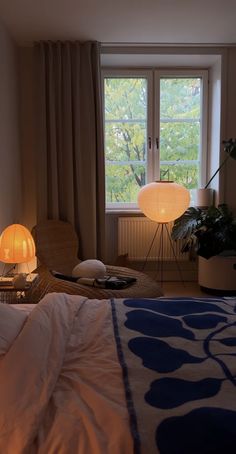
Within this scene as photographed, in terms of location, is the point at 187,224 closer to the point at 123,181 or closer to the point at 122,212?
the point at 122,212

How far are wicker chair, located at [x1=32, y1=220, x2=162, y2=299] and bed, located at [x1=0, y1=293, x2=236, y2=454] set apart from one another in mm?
898

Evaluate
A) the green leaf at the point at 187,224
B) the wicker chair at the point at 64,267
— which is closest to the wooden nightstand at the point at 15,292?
the wicker chair at the point at 64,267

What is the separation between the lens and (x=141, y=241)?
440cm

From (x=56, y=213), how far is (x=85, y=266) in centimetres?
86

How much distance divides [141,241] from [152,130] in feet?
3.87

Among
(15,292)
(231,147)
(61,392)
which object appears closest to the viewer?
(61,392)

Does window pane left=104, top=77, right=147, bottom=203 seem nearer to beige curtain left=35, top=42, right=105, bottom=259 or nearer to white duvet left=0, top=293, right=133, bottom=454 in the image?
beige curtain left=35, top=42, right=105, bottom=259

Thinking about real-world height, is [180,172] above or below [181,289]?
above

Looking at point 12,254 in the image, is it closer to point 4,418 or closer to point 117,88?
point 4,418

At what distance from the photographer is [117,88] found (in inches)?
173

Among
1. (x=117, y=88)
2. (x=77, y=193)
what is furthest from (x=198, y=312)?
(x=117, y=88)

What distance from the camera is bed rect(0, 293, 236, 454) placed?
1119 millimetres

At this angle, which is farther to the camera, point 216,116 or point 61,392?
point 216,116

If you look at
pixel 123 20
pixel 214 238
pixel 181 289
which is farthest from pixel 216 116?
pixel 181 289
